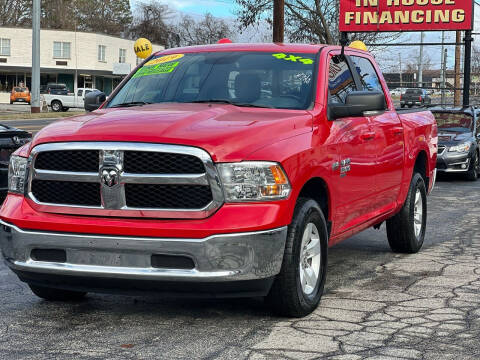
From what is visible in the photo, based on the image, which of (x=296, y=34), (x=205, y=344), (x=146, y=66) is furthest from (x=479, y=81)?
(x=205, y=344)

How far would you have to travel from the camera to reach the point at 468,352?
186 inches

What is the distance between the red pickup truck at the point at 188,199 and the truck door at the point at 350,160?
5 cm

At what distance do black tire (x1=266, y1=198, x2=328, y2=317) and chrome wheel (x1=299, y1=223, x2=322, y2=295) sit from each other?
0.12 feet

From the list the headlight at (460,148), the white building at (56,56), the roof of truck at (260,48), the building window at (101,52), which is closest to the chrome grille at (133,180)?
the roof of truck at (260,48)

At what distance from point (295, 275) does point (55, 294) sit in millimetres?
1808

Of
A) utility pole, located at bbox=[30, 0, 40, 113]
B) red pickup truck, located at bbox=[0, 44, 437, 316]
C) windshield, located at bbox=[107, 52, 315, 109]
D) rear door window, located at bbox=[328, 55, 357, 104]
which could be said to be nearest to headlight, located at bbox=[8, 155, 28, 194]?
red pickup truck, located at bbox=[0, 44, 437, 316]

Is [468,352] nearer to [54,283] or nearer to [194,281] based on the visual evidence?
[194,281]

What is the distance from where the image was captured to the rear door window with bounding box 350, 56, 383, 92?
→ 738cm

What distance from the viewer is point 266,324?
5312 mm

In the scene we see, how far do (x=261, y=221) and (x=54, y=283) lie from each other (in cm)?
139

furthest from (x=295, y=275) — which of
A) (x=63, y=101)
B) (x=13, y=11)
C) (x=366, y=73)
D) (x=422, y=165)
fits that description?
(x=13, y=11)

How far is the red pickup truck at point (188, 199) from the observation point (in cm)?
487

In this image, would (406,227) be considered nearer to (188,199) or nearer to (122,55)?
(188,199)

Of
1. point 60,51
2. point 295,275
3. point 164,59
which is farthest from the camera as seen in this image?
point 60,51
